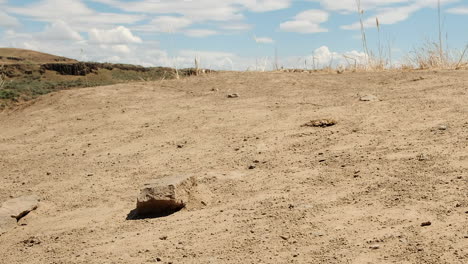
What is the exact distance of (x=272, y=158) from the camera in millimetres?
3898

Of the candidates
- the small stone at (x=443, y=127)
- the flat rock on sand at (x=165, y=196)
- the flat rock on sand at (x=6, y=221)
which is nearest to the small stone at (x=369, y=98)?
the small stone at (x=443, y=127)

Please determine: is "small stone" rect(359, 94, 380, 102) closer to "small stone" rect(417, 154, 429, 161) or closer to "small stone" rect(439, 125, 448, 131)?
"small stone" rect(439, 125, 448, 131)

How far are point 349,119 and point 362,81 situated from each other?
1.82 metres

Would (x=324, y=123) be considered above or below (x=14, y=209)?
above

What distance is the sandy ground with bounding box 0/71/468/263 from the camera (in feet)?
8.37

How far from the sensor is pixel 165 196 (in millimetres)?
3227

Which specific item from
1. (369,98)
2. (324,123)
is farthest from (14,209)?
(369,98)

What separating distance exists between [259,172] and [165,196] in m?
0.76

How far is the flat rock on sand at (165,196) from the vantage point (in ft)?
10.6

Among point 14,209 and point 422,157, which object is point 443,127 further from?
point 14,209

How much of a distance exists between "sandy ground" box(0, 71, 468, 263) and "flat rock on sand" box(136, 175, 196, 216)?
89 mm

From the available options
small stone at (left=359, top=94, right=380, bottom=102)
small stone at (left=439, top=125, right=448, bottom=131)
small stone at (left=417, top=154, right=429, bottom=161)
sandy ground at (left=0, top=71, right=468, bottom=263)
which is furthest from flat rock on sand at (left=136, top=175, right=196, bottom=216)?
small stone at (left=359, top=94, right=380, bottom=102)

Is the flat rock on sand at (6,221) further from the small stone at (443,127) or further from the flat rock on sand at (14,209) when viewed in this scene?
the small stone at (443,127)

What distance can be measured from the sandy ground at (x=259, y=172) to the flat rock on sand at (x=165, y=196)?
89 millimetres
